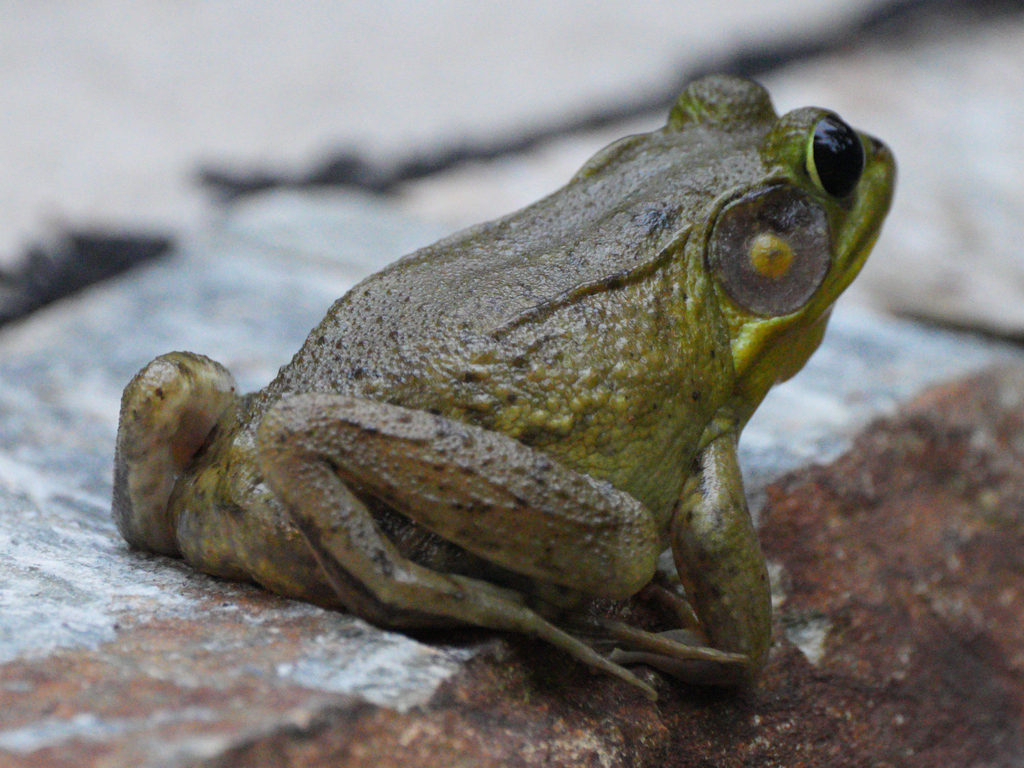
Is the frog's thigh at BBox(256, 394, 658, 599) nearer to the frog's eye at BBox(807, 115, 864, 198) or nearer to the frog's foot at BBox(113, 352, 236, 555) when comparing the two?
the frog's foot at BBox(113, 352, 236, 555)

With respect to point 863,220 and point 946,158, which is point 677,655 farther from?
point 946,158

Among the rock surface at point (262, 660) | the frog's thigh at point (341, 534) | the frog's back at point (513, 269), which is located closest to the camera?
the rock surface at point (262, 660)

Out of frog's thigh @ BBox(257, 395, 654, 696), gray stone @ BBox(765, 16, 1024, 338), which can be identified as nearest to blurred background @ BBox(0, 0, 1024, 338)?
gray stone @ BBox(765, 16, 1024, 338)

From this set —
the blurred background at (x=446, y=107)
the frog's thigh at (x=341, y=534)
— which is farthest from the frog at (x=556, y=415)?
the blurred background at (x=446, y=107)

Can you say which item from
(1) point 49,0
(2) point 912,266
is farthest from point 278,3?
(2) point 912,266

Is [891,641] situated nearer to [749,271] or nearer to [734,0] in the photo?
[749,271]

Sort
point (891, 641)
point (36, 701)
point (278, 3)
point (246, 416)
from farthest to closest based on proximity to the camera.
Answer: point (278, 3) < point (891, 641) < point (246, 416) < point (36, 701)

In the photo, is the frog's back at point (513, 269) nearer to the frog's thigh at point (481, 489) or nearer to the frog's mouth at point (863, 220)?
the frog's thigh at point (481, 489)

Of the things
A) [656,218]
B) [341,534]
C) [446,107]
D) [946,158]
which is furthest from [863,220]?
[446,107]
